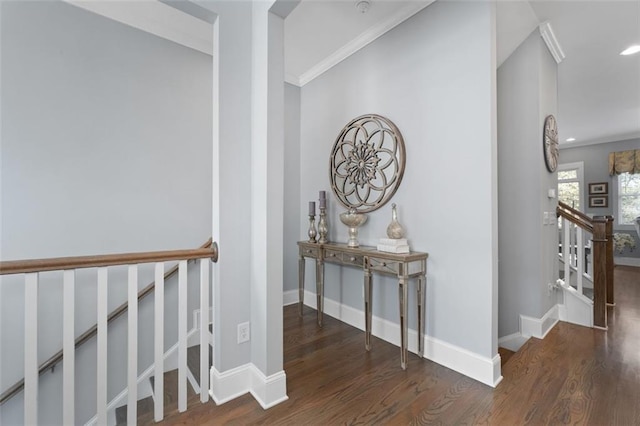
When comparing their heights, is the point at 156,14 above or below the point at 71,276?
above

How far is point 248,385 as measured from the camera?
1.81m

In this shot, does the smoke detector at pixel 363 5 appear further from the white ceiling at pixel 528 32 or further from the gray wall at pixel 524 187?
the gray wall at pixel 524 187

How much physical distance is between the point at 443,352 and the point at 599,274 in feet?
6.11

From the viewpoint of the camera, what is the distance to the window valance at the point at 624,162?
588 cm

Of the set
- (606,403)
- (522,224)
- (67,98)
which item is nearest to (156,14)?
(67,98)

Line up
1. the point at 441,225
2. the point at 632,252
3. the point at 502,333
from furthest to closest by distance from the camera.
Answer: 1. the point at 632,252
2. the point at 502,333
3. the point at 441,225

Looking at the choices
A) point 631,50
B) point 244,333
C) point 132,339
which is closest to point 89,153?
point 132,339

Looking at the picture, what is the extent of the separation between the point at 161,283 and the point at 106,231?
3.70ft

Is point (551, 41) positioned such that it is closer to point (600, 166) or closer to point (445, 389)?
point (445, 389)

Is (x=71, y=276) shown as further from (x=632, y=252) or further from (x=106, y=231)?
(x=632, y=252)

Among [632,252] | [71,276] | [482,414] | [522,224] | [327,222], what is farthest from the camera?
[632,252]

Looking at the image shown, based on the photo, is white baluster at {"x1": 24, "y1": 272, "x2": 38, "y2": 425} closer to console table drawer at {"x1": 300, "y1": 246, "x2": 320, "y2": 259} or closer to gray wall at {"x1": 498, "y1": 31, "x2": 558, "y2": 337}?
console table drawer at {"x1": 300, "y1": 246, "x2": 320, "y2": 259}

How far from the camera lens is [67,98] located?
220cm

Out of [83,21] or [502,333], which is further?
[502,333]
